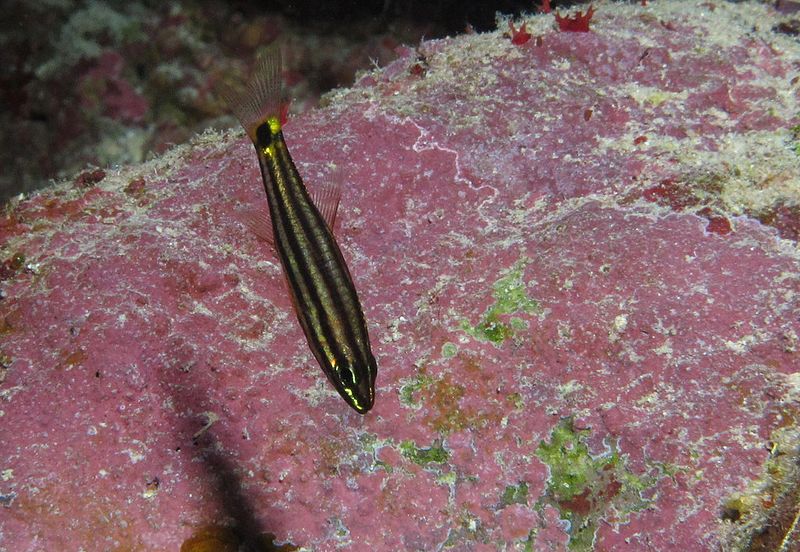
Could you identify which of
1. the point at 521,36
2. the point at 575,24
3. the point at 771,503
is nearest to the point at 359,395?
the point at 771,503

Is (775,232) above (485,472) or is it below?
above

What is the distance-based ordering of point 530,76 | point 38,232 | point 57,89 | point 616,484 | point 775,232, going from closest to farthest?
point 616,484, point 775,232, point 38,232, point 530,76, point 57,89

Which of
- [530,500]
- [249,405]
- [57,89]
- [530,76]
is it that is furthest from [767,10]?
[57,89]

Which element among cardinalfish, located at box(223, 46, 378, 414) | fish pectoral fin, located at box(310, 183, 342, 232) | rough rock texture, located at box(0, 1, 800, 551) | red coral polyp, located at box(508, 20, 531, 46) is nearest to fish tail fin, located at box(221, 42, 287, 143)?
cardinalfish, located at box(223, 46, 378, 414)

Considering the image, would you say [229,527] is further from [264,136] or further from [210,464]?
[264,136]

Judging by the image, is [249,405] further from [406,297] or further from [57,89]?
[57,89]

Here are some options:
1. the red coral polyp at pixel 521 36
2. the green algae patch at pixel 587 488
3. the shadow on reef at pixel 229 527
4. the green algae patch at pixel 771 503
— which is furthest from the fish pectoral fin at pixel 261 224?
the green algae patch at pixel 771 503

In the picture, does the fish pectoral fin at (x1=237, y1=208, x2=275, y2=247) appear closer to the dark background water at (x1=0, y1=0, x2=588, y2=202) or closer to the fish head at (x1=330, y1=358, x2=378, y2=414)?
the fish head at (x1=330, y1=358, x2=378, y2=414)
